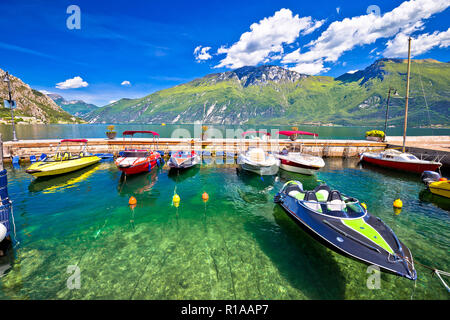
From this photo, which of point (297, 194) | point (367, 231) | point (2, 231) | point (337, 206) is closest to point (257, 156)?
point (297, 194)

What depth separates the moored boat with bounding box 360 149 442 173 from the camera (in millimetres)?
20516

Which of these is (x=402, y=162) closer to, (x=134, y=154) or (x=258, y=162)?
(x=258, y=162)

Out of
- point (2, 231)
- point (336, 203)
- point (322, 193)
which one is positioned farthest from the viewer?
point (322, 193)

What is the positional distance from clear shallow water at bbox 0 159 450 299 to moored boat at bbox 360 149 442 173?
7.53 meters

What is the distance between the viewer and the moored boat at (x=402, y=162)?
2052 cm

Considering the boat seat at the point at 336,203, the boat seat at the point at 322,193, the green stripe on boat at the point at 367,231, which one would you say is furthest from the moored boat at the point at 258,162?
the green stripe on boat at the point at 367,231

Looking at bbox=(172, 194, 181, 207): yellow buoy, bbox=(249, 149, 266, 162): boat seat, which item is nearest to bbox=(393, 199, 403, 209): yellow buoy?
bbox=(249, 149, 266, 162): boat seat

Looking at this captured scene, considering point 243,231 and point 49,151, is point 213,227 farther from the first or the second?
point 49,151

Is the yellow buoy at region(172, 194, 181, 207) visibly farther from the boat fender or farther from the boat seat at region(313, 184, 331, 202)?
the boat seat at region(313, 184, 331, 202)

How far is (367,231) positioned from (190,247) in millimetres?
7573

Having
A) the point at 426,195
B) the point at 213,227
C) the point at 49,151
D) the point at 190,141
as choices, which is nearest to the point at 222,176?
the point at 213,227

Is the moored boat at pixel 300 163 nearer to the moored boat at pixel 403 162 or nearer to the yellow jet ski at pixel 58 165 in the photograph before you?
the moored boat at pixel 403 162

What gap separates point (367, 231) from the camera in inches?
267

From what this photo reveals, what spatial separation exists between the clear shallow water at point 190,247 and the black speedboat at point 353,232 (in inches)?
55.7
